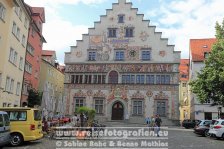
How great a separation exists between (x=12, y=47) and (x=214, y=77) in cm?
1991

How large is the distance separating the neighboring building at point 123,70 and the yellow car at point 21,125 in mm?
31368

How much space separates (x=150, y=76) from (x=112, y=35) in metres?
9.41

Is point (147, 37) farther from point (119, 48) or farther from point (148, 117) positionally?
point (148, 117)

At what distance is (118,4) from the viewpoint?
5122 cm

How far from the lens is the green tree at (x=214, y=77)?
1198 inches

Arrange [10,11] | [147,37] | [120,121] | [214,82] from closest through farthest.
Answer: [10,11], [214,82], [120,121], [147,37]

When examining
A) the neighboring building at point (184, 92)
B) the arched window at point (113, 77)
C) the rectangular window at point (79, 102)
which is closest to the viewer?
the arched window at point (113, 77)

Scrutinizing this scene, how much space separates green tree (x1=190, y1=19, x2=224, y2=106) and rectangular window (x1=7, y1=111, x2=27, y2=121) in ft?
65.7

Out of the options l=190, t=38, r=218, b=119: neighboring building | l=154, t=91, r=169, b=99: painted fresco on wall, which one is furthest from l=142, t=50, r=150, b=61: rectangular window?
l=190, t=38, r=218, b=119: neighboring building

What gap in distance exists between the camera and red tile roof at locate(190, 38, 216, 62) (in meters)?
53.8

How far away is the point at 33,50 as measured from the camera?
40.3m

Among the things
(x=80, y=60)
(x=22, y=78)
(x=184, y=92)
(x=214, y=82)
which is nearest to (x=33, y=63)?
(x=22, y=78)

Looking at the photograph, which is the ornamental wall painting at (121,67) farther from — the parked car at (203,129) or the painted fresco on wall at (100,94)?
the parked car at (203,129)

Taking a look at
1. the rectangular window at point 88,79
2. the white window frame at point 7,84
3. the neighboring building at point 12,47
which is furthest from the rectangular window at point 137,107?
the white window frame at point 7,84
